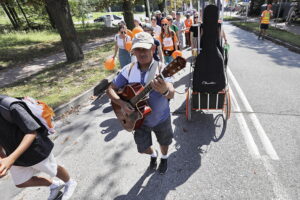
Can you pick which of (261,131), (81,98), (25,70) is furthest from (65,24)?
(261,131)

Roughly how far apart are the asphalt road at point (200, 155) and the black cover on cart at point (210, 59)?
0.94m

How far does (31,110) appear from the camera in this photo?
2.00 metres

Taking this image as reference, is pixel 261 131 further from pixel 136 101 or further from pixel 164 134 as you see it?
pixel 136 101

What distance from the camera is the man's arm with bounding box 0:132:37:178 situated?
1.77 meters

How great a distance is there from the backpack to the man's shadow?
141cm

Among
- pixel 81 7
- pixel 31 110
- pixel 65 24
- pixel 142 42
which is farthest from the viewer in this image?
pixel 81 7

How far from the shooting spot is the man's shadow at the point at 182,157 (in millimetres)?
2791

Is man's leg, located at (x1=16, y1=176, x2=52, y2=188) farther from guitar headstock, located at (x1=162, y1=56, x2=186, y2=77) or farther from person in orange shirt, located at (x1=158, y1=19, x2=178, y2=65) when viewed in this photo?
person in orange shirt, located at (x1=158, y1=19, x2=178, y2=65)

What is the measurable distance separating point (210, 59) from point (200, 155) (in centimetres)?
165

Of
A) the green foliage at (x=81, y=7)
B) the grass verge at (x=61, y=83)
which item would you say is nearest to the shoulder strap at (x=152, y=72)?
the grass verge at (x=61, y=83)

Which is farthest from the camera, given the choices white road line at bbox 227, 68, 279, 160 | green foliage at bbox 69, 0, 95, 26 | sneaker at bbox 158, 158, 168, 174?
green foliage at bbox 69, 0, 95, 26

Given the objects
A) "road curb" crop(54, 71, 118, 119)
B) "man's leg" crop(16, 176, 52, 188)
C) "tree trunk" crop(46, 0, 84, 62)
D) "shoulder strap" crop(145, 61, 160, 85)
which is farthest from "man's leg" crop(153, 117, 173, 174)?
"tree trunk" crop(46, 0, 84, 62)

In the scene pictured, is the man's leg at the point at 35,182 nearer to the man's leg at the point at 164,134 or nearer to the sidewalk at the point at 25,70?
the man's leg at the point at 164,134

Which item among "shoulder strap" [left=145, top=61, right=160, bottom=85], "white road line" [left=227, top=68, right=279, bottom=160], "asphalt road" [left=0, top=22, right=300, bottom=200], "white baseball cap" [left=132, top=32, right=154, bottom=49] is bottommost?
"white road line" [left=227, top=68, right=279, bottom=160]
